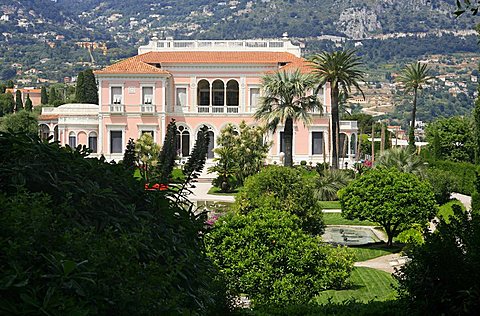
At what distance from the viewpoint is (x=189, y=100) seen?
53.1 metres

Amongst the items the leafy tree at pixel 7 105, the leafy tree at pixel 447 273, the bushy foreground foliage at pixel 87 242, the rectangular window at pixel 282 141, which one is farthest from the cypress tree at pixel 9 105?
the bushy foreground foliage at pixel 87 242

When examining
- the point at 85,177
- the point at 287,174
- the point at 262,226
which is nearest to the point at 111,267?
the point at 85,177

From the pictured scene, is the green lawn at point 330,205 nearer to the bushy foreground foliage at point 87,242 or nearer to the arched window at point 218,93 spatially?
the arched window at point 218,93

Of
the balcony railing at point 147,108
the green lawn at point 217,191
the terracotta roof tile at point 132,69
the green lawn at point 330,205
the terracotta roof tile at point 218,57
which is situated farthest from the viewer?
the terracotta roof tile at point 218,57

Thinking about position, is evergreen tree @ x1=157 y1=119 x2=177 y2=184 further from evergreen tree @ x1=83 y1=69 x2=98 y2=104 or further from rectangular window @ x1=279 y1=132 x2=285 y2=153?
evergreen tree @ x1=83 y1=69 x2=98 y2=104

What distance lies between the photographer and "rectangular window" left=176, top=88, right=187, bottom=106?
53131 mm

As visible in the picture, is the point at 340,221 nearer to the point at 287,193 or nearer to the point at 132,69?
the point at 287,193

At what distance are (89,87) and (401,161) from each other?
41.7 m

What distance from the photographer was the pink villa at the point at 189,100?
5119cm

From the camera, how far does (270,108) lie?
120 ft

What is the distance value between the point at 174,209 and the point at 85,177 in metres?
0.80

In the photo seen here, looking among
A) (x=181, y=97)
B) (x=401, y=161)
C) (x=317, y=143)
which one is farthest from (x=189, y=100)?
(x=401, y=161)

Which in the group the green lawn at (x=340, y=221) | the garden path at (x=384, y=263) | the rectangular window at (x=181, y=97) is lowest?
the green lawn at (x=340, y=221)

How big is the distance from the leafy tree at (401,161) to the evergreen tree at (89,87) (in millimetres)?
40425
